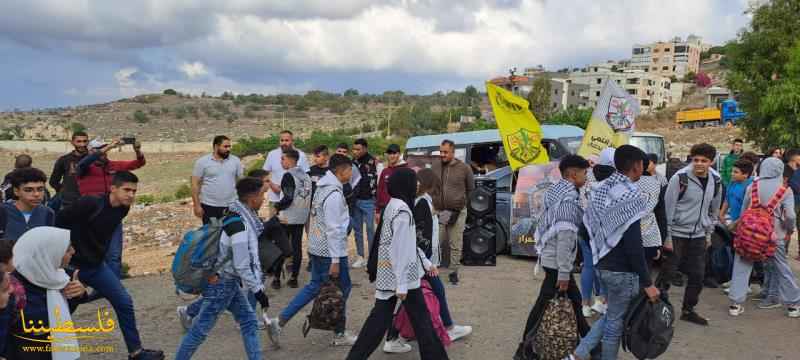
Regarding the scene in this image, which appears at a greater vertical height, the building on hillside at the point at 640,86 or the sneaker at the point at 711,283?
the building on hillside at the point at 640,86

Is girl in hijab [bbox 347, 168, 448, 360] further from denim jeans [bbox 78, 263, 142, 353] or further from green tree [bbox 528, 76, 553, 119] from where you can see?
green tree [bbox 528, 76, 553, 119]

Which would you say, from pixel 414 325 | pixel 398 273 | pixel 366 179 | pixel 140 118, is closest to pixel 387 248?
pixel 398 273

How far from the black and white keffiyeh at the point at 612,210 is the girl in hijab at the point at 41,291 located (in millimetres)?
3415

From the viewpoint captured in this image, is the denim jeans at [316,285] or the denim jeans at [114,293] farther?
the denim jeans at [316,285]

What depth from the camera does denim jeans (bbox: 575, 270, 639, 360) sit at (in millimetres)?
3885

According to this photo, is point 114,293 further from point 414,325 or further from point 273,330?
point 414,325

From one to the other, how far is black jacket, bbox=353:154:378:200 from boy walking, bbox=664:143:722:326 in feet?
12.6

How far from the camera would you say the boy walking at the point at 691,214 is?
17.5ft

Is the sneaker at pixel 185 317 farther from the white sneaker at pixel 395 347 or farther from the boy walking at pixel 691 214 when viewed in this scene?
the boy walking at pixel 691 214

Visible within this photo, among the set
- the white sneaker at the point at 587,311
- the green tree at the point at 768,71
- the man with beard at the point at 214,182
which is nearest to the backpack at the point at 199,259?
the man with beard at the point at 214,182

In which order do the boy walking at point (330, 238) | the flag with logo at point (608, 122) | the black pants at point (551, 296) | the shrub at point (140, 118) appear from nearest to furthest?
the black pants at point (551, 296) → the boy walking at point (330, 238) → the flag with logo at point (608, 122) → the shrub at point (140, 118)

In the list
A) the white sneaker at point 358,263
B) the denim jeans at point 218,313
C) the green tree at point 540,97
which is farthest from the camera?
the green tree at point 540,97

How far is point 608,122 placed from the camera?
7.63 metres

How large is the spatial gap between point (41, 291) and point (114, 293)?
1076mm
